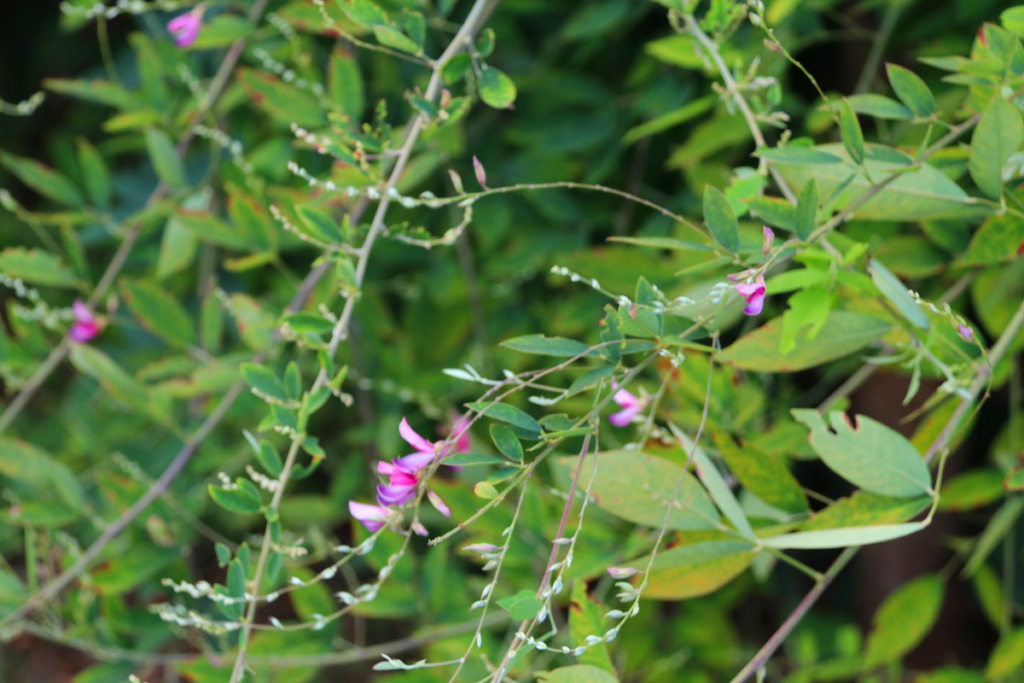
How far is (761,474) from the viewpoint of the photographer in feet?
2.22

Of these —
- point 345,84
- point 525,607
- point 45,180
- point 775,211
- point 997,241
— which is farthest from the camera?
point 45,180

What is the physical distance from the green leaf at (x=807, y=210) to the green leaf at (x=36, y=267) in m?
0.81

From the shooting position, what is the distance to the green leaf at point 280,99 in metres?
0.98

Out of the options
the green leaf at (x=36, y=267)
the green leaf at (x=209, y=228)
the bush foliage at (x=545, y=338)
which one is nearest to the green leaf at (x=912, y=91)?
the bush foliage at (x=545, y=338)

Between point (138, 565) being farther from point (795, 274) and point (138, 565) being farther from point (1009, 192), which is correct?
point (1009, 192)

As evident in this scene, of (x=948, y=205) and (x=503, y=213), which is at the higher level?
(x=948, y=205)

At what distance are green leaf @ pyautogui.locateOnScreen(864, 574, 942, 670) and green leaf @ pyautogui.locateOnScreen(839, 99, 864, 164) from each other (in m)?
0.66

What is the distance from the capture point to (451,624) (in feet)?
3.10

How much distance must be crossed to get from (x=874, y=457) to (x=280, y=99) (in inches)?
27.7

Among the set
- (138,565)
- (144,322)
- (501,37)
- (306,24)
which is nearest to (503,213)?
(501,37)

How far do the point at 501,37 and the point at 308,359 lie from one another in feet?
1.62

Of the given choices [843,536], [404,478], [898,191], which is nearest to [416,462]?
[404,478]

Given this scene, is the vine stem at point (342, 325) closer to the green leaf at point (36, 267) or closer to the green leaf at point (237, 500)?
the green leaf at point (237, 500)

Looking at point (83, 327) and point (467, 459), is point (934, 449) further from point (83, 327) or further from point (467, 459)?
point (83, 327)
